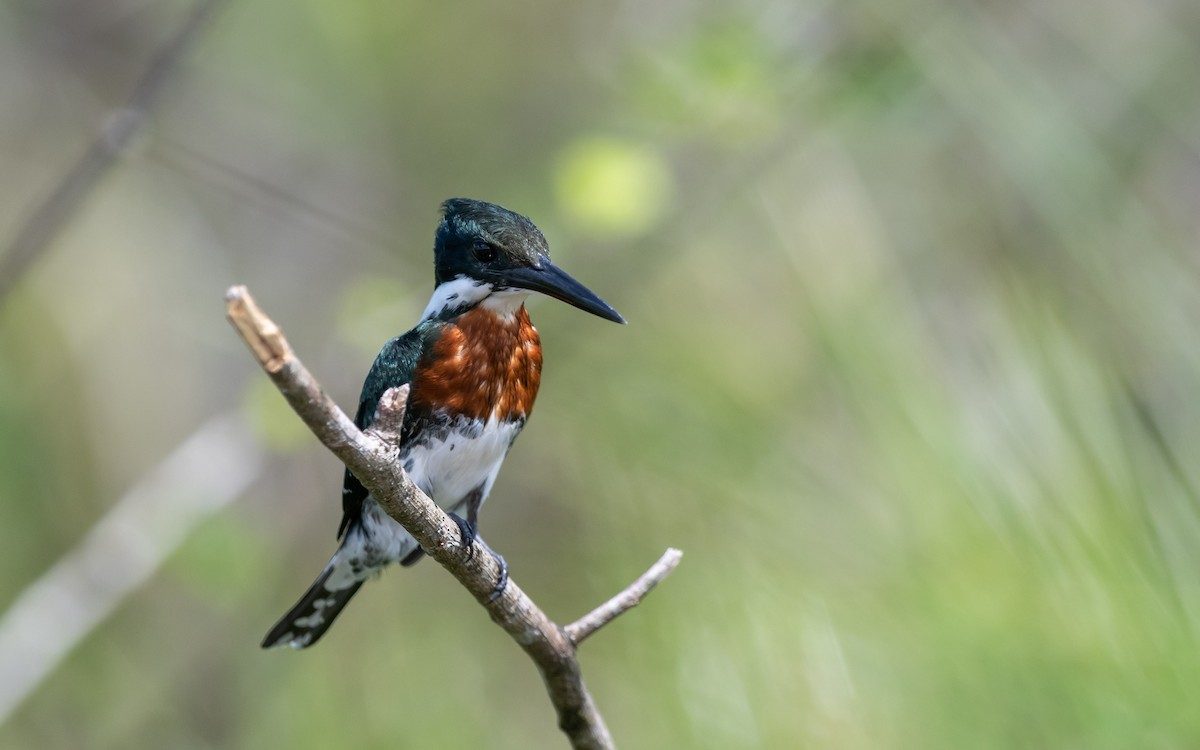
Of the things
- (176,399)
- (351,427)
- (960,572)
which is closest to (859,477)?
(960,572)

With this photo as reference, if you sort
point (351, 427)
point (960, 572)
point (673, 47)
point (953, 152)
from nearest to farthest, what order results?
point (351, 427) → point (960, 572) → point (953, 152) → point (673, 47)

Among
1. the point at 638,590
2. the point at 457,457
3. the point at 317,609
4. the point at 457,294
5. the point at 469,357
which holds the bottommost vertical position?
the point at 638,590

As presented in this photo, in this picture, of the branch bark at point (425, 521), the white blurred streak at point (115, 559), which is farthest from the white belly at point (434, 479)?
the white blurred streak at point (115, 559)

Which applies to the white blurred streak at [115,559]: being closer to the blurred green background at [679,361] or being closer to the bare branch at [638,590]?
the blurred green background at [679,361]

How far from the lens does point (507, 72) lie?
4.96m

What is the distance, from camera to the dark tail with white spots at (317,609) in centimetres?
238

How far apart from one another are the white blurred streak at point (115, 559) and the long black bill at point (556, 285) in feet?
5.58

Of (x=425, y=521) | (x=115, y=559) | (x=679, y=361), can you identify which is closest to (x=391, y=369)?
(x=679, y=361)

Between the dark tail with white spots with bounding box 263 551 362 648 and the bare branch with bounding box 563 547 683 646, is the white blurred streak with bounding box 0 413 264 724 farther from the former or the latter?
the bare branch with bounding box 563 547 683 646

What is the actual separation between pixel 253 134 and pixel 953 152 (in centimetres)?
304

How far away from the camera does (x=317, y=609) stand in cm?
241

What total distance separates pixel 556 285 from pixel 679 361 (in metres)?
0.39

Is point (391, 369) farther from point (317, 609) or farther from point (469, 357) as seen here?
point (317, 609)

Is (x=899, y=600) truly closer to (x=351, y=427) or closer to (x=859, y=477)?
(x=859, y=477)
